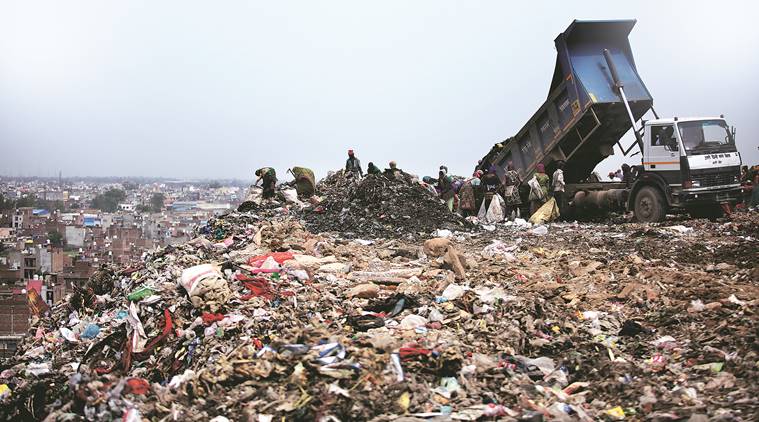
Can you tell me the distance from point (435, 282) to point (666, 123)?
592cm

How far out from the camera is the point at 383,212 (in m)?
11.0

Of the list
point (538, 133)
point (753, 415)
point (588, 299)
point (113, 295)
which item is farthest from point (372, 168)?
point (753, 415)

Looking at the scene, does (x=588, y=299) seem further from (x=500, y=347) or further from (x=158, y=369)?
(x=158, y=369)

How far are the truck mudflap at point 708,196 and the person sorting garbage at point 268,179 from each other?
7.58 metres

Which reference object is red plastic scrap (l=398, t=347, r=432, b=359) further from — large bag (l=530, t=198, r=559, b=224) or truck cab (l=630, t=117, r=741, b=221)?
large bag (l=530, t=198, r=559, b=224)

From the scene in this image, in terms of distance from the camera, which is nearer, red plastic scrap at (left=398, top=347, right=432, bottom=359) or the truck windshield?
red plastic scrap at (left=398, top=347, right=432, bottom=359)

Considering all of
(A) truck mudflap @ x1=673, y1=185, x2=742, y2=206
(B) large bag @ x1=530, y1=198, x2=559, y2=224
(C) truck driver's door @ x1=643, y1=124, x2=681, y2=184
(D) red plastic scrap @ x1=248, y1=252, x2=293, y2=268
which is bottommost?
(D) red plastic scrap @ x1=248, y1=252, x2=293, y2=268

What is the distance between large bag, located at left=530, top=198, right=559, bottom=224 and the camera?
12016mm

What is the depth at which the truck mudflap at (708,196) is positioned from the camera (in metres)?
9.88

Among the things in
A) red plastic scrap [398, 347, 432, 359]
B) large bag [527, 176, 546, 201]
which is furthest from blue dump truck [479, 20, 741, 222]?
red plastic scrap [398, 347, 432, 359]

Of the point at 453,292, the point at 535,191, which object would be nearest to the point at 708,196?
the point at 535,191

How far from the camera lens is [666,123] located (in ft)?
32.8

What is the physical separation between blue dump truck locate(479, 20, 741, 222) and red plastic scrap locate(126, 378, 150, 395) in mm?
8657

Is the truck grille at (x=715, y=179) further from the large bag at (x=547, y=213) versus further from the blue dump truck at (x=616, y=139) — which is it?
the large bag at (x=547, y=213)
